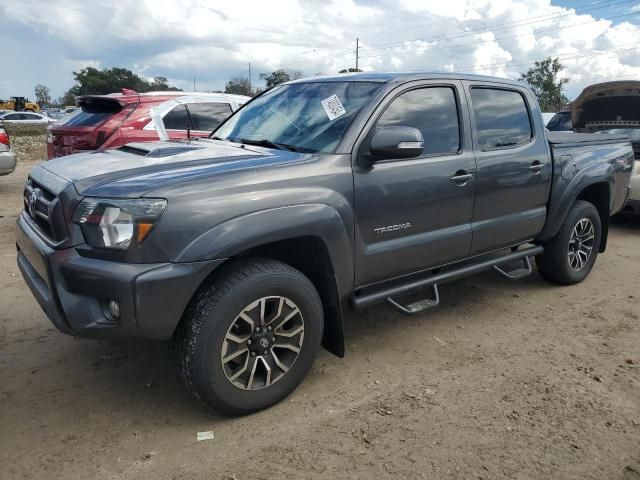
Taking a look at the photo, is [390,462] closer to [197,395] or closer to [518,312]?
[197,395]

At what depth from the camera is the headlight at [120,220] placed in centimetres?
240

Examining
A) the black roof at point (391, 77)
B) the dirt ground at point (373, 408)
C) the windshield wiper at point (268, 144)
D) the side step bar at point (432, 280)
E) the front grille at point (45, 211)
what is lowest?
the dirt ground at point (373, 408)

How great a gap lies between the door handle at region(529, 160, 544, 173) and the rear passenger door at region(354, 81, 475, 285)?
767mm

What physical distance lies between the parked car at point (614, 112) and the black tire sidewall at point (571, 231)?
2.53m

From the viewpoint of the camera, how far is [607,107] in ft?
24.4

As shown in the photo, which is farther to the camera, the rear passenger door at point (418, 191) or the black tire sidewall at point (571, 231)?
the black tire sidewall at point (571, 231)

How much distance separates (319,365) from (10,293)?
9.56 feet

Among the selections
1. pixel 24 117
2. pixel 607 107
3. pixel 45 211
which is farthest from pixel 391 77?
pixel 24 117

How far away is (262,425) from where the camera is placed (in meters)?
2.78

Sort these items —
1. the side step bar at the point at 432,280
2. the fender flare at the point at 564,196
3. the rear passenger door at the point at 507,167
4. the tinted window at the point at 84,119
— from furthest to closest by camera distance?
1. the tinted window at the point at 84,119
2. the fender flare at the point at 564,196
3. the rear passenger door at the point at 507,167
4. the side step bar at the point at 432,280

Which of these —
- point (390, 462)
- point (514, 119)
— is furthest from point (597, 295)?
point (390, 462)

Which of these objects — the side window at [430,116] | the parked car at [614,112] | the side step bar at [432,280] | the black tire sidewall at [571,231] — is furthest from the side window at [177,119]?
the parked car at [614,112]

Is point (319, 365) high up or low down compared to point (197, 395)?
down

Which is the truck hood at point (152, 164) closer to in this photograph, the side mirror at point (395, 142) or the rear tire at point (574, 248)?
the side mirror at point (395, 142)
